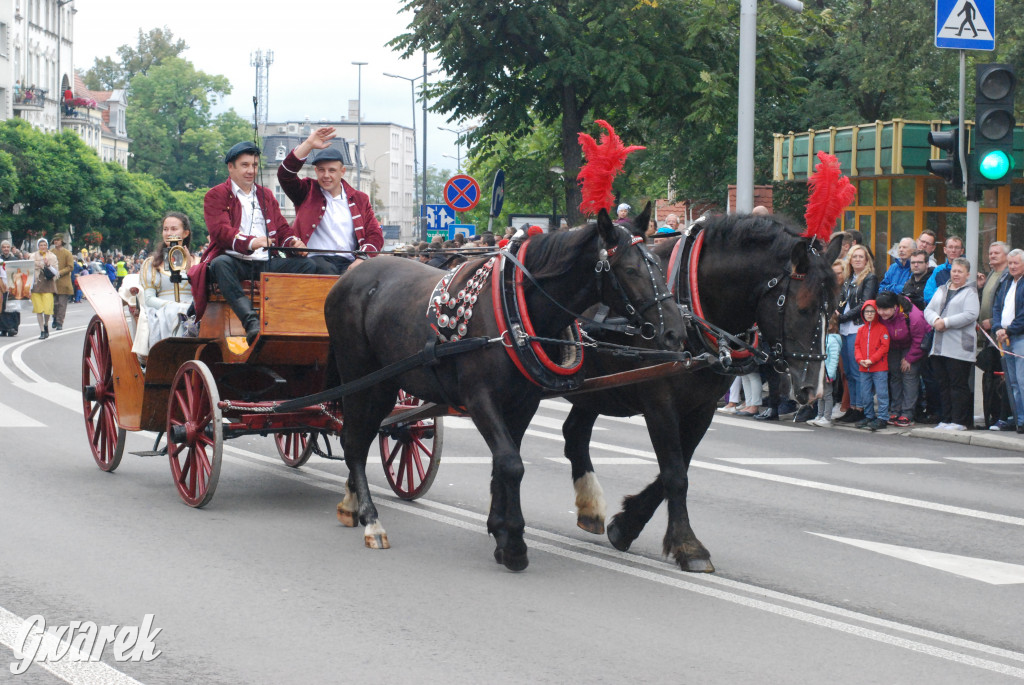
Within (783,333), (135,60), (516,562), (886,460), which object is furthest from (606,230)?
(135,60)

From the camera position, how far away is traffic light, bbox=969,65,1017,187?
42.1 feet

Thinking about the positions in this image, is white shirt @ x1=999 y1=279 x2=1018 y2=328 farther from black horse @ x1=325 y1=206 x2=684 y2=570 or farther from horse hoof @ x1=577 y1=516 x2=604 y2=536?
black horse @ x1=325 y1=206 x2=684 y2=570

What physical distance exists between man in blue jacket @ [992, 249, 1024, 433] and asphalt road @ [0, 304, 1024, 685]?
2809 mm

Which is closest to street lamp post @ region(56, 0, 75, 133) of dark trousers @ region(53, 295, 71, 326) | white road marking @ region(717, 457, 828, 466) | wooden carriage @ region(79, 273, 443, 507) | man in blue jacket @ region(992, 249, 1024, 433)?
dark trousers @ region(53, 295, 71, 326)

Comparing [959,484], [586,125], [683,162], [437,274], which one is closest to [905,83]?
[683,162]

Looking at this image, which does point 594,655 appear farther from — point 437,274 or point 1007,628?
point 437,274

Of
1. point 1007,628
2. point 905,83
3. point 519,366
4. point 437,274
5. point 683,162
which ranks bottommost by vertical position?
point 1007,628

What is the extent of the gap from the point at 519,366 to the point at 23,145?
5764cm

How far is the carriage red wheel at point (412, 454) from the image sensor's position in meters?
8.79

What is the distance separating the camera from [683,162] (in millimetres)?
28266

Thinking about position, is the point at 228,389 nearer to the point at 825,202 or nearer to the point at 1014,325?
the point at 825,202

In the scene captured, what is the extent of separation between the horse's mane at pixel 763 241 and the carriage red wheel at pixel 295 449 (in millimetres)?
4048

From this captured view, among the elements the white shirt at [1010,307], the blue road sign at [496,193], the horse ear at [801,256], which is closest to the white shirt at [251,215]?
the horse ear at [801,256]

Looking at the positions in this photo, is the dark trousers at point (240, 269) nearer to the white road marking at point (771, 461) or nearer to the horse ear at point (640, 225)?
the horse ear at point (640, 225)
